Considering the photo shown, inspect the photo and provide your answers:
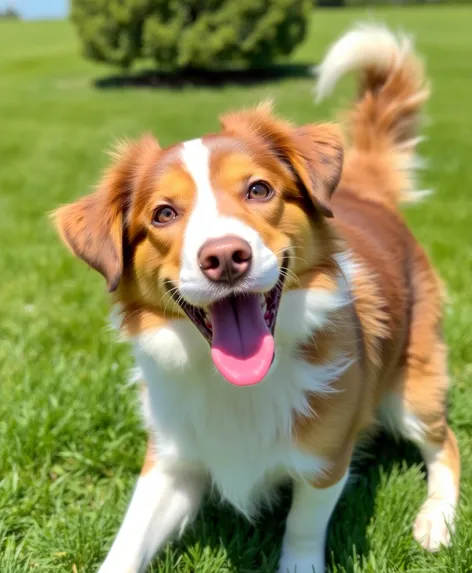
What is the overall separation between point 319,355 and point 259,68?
21496 mm

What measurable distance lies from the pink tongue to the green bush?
1811 cm

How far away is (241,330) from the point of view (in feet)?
7.23

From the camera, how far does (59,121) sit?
534 inches

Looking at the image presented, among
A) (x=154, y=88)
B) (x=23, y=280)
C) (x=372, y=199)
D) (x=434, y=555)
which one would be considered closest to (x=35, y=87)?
(x=154, y=88)

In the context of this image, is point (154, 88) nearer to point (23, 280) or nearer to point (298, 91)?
point (298, 91)

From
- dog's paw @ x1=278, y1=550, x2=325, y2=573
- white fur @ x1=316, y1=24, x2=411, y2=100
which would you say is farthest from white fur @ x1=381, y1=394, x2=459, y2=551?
white fur @ x1=316, y1=24, x2=411, y2=100

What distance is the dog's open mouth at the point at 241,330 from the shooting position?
216cm

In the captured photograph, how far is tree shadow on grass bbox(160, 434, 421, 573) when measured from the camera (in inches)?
105

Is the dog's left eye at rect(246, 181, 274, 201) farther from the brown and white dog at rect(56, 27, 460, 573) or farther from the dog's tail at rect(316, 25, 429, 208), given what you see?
the dog's tail at rect(316, 25, 429, 208)

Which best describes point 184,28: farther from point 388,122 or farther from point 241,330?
point 241,330

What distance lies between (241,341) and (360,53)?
208 cm

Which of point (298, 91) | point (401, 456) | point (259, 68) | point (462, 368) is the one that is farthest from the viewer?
point (259, 68)

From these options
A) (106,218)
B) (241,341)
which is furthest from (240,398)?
(106,218)

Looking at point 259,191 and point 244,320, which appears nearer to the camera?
point 244,320
